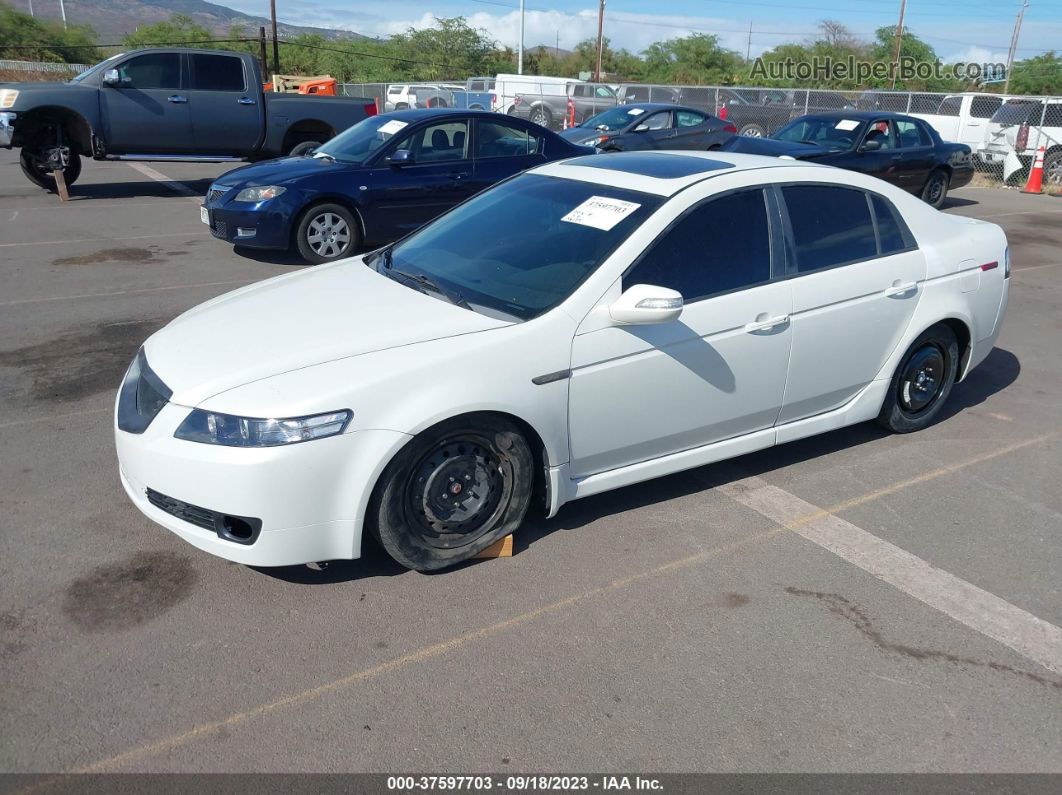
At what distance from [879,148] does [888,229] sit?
9184 mm

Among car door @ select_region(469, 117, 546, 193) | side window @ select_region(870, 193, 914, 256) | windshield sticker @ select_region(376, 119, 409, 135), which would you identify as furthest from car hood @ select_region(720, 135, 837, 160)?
side window @ select_region(870, 193, 914, 256)

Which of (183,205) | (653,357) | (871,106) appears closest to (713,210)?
(653,357)

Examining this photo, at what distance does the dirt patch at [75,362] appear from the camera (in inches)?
227

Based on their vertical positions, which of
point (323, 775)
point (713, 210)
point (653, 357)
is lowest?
point (323, 775)

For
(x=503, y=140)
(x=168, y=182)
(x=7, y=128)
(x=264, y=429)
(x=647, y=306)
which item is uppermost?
(x=503, y=140)

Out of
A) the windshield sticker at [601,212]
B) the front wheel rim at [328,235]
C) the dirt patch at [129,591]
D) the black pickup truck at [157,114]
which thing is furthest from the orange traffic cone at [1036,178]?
the dirt patch at [129,591]

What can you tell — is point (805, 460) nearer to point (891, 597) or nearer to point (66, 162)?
point (891, 597)

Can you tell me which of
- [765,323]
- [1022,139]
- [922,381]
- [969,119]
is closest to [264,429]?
[765,323]

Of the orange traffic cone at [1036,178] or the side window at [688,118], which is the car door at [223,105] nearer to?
the side window at [688,118]

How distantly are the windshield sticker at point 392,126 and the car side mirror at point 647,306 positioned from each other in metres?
6.54

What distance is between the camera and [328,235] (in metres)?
9.56

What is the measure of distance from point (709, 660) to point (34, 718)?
89.6 inches

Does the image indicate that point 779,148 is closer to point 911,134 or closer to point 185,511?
point 911,134

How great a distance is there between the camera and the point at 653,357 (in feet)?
13.3
